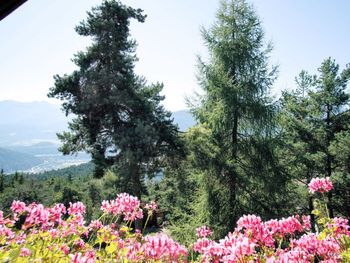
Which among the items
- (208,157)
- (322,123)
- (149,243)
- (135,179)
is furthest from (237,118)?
(149,243)

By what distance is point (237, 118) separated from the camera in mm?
12547

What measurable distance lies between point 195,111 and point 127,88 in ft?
19.4

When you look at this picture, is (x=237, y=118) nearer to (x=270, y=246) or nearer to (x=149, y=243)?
(x=270, y=246)

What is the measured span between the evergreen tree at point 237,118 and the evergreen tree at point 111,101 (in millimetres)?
4677

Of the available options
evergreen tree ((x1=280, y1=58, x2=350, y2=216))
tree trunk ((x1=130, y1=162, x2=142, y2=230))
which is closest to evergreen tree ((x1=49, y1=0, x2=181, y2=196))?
tree trunk ((x1=130, y1=162, x2=142, y2=230))

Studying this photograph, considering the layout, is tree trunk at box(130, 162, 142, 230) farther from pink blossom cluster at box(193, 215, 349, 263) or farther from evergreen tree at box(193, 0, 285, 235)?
pink blossom cluster at box(193, 215, 349, 263)

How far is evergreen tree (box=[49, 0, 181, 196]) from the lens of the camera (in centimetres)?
1673

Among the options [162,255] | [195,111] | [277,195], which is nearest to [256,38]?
[195,111]

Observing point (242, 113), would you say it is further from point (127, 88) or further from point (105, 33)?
point (105, 33)

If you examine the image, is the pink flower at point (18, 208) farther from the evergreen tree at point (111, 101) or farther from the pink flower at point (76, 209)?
the evergreen tree at point (111, 101)

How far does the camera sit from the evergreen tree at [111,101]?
54.9 feet

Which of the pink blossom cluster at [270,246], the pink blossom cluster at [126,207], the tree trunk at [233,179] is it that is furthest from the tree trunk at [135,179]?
the pink blossom cluster at [270,246]

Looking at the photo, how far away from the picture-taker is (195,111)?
42.5ft

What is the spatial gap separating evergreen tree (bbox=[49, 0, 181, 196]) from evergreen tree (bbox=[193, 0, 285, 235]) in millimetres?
4677
